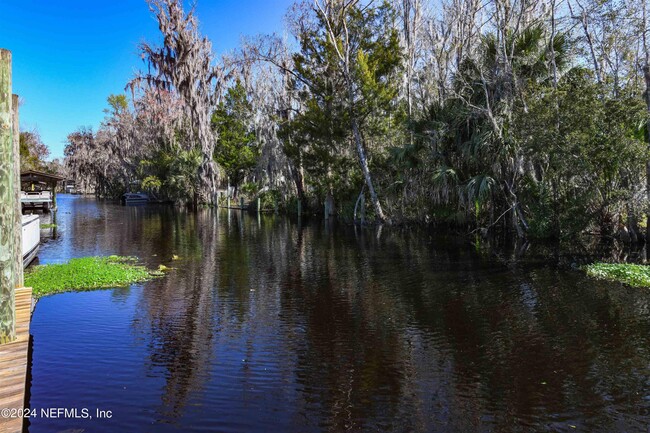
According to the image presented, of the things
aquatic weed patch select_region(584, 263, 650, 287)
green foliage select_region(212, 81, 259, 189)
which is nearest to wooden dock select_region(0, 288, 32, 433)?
aquatic weed patch select_region(584, 263, 650, 287)

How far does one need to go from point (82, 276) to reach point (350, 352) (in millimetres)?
8368

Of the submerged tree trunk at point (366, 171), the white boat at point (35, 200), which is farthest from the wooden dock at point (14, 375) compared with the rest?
the white boat at point (35, 200)

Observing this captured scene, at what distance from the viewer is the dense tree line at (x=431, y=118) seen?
15188 mm

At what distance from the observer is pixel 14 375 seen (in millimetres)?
4859

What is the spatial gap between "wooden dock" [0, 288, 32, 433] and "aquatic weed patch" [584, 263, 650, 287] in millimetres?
12603

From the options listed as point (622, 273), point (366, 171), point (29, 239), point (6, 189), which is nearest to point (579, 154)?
point (622, 273)

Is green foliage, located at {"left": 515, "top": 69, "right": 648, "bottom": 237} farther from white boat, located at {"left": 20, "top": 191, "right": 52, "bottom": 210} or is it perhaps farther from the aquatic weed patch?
white boat, located at {"left": 20, "top": 191, "right": 52, "bottom": 210}

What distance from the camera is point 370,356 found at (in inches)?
277

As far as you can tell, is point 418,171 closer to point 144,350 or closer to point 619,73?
point 619,73

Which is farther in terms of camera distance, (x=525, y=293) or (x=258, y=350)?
(x=525, y=293)

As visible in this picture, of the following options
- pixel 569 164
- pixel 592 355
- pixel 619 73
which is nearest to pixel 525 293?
pixel 592 355

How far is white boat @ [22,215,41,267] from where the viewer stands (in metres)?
14.4

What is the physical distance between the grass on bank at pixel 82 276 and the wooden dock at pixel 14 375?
4910 millimetres

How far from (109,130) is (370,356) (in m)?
83.3
